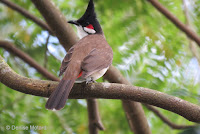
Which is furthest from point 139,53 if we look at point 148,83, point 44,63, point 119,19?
point 44,63

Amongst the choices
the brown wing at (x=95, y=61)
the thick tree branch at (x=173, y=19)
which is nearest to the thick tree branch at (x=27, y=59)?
the brown wing at (x=95, y=61)

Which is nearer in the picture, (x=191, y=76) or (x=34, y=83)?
(x=34, y=83)

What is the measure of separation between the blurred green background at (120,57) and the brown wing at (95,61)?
2.22 ft

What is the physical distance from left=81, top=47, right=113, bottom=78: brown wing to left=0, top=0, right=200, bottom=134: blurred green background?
2.22 ft

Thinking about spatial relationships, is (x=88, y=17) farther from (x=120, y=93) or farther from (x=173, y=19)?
(x=120, y=93)

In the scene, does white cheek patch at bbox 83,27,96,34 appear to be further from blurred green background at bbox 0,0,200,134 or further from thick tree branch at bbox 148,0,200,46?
thick tree branch at bbox 148,0,200,46

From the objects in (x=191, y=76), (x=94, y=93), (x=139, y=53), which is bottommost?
(x=191, y=76)

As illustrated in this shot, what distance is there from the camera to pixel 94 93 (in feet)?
5.75

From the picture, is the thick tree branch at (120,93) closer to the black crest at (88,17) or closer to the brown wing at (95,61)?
the brown wing at (95,61)

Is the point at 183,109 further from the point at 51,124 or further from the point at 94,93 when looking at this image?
the point at 51,124

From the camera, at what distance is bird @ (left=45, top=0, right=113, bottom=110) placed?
1655mm

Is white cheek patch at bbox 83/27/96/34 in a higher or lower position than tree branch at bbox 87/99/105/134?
higher

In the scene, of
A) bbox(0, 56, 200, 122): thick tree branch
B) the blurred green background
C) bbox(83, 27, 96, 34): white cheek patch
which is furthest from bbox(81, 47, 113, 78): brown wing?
the blurred green background

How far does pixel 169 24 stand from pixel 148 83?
0.97 metres
